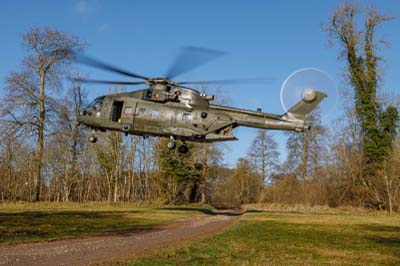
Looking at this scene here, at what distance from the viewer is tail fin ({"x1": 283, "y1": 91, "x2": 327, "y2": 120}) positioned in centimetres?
1894

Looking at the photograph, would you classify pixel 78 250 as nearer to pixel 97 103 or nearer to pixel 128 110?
pixel 128 110

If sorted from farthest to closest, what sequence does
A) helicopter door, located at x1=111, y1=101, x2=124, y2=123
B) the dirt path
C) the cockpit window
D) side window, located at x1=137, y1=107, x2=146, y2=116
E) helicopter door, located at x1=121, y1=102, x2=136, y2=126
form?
1. the cockpit window
2. helicopter door, located at x1=111, y1=101, x2=124, y2=123
3. helicopter door, located at x1=121, y1=102, x2=136, y2=126
4. side window, located at x1=137, y1=107, x2=146, y2=116
5. the dirt path

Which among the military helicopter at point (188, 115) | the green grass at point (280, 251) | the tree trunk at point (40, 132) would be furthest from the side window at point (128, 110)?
the tree trunk at point (40, 132)

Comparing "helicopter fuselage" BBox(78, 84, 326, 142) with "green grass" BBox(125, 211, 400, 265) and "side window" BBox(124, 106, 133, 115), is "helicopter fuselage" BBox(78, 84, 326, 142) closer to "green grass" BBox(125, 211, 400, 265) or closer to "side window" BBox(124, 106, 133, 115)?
"side window" BBox(124, 106, 133, 115)

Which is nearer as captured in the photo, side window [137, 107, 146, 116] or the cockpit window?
side window [137, 107, 146, 116]

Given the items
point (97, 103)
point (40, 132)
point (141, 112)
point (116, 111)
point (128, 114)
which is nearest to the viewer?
point (141, 112)

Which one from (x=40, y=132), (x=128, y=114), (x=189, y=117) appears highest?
(x=40, y=132)

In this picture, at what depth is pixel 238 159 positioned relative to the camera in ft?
193

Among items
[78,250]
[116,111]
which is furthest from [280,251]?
[116,111]

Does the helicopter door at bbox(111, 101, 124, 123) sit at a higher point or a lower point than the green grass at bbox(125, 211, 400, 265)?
higher

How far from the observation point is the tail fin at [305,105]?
1894 centimetres

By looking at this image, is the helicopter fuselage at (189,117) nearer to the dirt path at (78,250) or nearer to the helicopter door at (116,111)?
the helicopter door at (116,111)

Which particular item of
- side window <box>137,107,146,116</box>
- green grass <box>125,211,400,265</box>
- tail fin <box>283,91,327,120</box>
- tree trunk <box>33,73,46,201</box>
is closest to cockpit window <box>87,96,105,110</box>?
side window <box>137,107,146,116</box>

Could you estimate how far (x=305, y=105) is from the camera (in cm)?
1902
